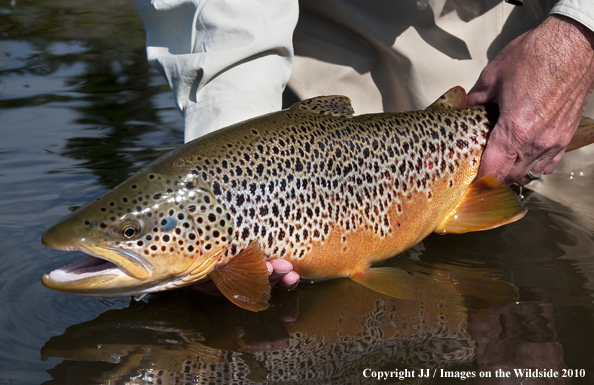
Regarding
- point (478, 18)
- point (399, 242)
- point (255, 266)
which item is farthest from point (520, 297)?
point (478, 18)

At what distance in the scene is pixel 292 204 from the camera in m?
2.49

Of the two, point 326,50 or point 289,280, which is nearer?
point 289,280

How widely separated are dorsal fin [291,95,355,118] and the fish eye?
0.92 meters

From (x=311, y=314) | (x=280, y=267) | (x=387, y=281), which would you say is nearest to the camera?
(x=280, y=267)

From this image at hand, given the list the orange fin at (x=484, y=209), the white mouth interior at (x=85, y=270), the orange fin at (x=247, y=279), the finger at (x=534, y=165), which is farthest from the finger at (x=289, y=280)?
the finger at (x=534, y=165)

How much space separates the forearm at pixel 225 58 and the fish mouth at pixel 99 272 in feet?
2.77

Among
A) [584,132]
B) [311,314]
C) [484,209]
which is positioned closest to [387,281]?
[311,314]

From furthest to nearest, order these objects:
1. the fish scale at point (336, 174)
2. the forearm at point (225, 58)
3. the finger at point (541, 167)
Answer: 1. the finger at point (541, 167)
2. the forearm at point (225, 58)
3. the fish scale at point (336, 174)

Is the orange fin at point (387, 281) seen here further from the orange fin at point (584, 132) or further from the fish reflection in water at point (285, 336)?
the orange fin at point (584, 132)

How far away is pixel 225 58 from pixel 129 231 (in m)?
1.02

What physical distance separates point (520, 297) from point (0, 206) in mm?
2706

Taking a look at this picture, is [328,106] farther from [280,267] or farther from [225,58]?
[280,267]

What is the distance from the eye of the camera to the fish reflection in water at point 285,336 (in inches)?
83.5

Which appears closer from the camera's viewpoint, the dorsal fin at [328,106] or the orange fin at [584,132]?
the dorsal fin at [328,106]
